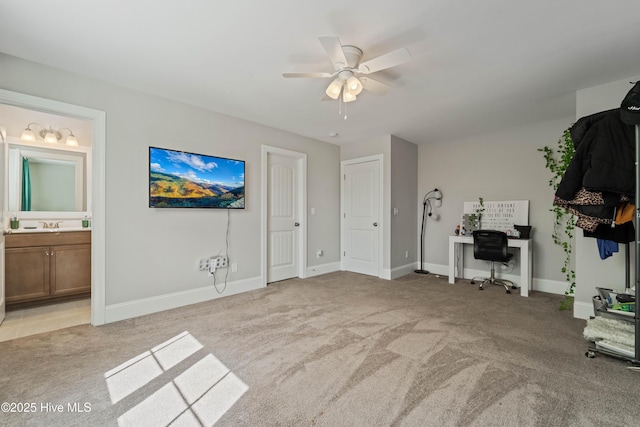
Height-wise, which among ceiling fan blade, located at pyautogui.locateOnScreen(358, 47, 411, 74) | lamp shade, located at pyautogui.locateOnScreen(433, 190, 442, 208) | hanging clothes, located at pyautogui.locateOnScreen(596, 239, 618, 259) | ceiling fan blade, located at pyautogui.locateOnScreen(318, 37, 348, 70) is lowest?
hanging clothes, located at pyautogui.locateOnScreen(596, 239, 618, 259)

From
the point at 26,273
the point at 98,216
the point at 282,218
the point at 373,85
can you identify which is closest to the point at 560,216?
the point at 373,85

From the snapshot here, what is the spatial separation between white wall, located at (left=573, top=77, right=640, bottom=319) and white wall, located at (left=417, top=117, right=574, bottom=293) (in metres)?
1.09

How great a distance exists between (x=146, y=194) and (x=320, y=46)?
2.39 metres

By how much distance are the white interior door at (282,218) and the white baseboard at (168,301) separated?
0.57 m

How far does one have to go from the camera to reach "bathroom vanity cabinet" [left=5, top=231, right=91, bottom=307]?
3.22 m

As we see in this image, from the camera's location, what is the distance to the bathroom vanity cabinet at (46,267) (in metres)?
3.22

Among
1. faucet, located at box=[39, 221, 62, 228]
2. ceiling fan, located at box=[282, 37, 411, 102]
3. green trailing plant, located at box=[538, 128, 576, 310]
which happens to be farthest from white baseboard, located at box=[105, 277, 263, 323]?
green trailing plant, located at box=[538, 128, 576, 310]

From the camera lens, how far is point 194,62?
8.06 feet

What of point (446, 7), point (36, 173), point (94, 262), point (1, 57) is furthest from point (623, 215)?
point (36, 173)

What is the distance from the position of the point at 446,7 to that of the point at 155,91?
9.55ft

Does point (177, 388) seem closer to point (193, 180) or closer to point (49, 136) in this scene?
point (193, 180)

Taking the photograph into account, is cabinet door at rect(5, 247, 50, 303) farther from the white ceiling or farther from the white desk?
the white desk

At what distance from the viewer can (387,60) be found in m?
2.07

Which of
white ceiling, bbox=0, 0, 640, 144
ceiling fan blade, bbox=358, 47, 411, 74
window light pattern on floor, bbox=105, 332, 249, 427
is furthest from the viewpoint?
ceiling fan blade, bbox=358, 47, 411, 74
